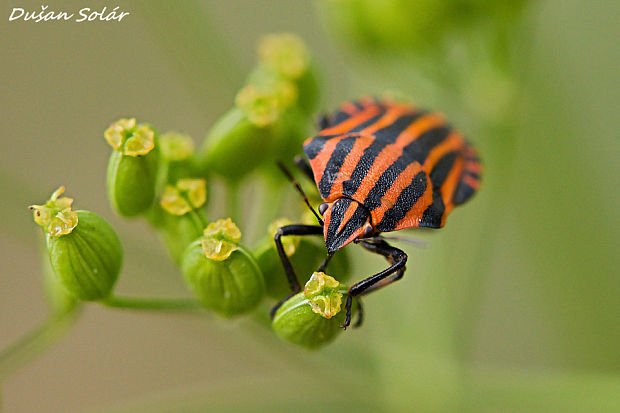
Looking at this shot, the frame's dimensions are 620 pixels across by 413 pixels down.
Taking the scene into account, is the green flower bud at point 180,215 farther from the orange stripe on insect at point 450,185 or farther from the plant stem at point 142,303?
the orange stripe on insect at point 450,185

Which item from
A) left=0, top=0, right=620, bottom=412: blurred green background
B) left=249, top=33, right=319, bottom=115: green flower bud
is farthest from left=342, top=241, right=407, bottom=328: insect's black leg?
left=249, top=33, right=319, bottom=115: green flower bud

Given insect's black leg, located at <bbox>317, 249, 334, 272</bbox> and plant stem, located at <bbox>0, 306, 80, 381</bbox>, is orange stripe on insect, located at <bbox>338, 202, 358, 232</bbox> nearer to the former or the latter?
insect's black leg, located at <bbox>317, 249, 334, 272</bbox>

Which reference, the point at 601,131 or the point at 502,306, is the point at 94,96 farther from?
the point at 601,131

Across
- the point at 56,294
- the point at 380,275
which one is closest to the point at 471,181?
the point at 380,275

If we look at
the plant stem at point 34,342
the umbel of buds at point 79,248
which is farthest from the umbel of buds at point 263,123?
the plant stem at point 34,342

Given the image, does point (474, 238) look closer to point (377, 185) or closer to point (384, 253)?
point (384, 253)

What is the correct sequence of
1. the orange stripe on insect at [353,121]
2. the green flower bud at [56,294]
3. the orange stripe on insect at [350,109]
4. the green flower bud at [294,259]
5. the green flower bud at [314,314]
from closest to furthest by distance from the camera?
the green flower bud at [314,314]
the green flower bud at [294,259]
the green flower bud at [56,294]
the orange stripe on insect at [353,121]
the orange stripe on insect at [350,109]
